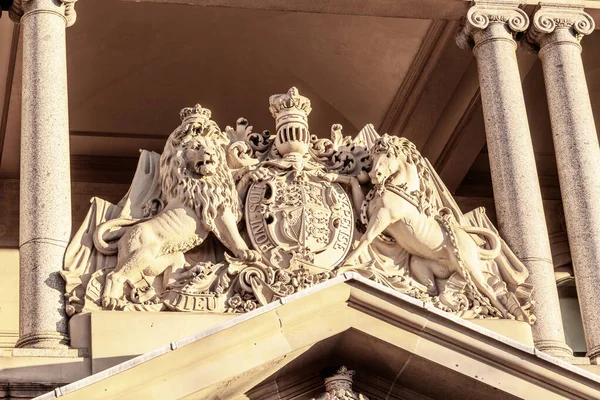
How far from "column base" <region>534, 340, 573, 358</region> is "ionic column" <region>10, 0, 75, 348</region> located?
4.53 m

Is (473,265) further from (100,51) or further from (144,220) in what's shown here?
(100,51)

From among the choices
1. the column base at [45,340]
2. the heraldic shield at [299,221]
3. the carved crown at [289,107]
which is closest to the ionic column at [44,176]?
the column base at [45,340]

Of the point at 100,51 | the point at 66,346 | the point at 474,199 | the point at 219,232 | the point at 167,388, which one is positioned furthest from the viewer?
the point at 474,199

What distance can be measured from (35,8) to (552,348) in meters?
6.17

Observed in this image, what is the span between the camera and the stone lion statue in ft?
53.7

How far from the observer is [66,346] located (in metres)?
15.6

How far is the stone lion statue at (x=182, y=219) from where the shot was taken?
644 inches

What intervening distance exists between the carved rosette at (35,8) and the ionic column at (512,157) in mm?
4267

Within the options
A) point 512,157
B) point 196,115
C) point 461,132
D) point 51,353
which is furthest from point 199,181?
point 461,132

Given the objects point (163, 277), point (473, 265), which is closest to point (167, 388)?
point (163, 277)

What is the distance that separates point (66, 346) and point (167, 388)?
2129 millimetres

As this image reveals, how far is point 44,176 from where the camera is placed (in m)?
16.4

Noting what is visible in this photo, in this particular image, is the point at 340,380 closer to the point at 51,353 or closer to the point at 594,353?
the point at 51,353

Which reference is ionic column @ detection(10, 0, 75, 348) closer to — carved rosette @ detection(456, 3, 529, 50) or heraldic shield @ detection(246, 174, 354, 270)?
heraldic shield @ detection(246, 174, 354, 270)
